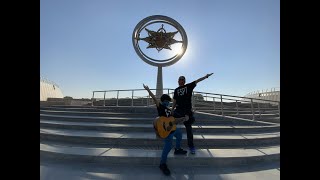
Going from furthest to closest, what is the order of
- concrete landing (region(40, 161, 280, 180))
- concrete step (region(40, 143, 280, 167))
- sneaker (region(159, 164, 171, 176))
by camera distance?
concrete step (region(40, 143, 280, 167)) → sneaker (region(159, 164, 171, 176)) → concrete landing (region(40, 161, 280, 180))

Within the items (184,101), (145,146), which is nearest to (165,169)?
(184,101)

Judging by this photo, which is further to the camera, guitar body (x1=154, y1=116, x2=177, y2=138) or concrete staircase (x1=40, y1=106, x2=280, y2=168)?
concrete staircase (x1=40, y1=106, x2=280, y2=168)

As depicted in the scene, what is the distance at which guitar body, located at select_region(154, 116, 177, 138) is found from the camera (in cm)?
425

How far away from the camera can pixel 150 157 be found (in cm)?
487

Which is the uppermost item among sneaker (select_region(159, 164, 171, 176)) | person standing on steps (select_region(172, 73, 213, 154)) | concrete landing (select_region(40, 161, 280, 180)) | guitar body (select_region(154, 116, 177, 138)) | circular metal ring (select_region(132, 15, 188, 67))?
circular metal ring (select_region(132, 15, 188, 67))

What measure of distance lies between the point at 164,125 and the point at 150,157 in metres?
1.00

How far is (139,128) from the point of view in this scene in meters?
7.49

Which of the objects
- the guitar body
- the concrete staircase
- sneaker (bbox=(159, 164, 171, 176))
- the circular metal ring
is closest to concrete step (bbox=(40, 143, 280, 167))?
the concrete staircase

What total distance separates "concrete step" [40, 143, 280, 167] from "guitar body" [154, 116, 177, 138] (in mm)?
852

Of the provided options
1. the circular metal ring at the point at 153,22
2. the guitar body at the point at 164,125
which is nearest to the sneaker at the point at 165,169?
the guitar body at the point at 164,125

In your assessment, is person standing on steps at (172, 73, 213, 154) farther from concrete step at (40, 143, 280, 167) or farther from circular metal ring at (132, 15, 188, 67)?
circular metal ring at (132, 15, 188, 67)
